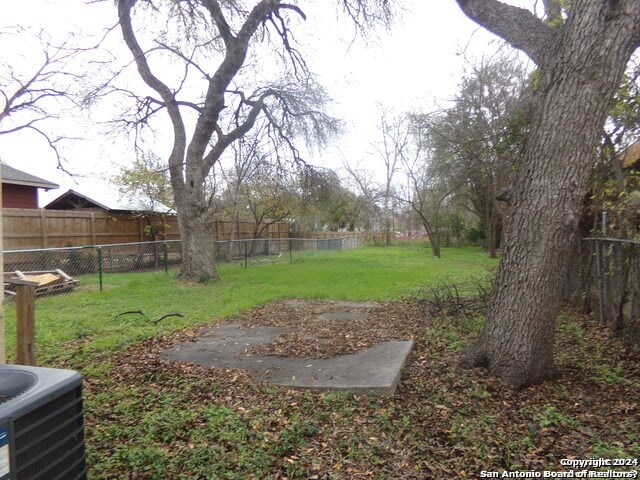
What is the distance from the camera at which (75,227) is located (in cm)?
1493

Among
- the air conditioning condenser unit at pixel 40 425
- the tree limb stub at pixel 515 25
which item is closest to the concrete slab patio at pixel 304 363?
the air conditioning condenser unit at pixel 40 425

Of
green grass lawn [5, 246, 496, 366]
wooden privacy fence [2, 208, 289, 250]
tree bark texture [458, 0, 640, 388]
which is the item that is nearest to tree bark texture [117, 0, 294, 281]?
green grass lawn [5, 246, 496, 366]

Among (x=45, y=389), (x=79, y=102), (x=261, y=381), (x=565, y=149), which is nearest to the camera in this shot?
(x=45, y=389)

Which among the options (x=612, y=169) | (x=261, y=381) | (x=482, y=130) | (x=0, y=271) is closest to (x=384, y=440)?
(x=261, y=381)

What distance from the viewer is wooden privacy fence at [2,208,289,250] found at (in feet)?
42.6

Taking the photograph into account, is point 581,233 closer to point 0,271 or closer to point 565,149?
point 565,149

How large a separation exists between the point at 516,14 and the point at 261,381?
4484 millimetres

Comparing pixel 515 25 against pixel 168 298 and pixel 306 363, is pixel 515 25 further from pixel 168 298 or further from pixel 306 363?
pixel 168 298

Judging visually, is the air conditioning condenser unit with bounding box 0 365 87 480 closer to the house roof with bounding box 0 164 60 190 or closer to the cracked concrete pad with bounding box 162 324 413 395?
the cracked concrete pad with bounding box 162 324 413 395

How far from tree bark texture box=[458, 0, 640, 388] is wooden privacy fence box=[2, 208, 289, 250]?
1396 centimetres

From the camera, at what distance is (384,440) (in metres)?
2.95

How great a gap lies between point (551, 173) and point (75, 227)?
15841 mm

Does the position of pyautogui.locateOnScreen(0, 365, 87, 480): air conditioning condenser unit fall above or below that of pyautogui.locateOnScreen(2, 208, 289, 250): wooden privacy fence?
below

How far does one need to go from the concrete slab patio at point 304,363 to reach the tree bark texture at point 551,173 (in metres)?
1.07
